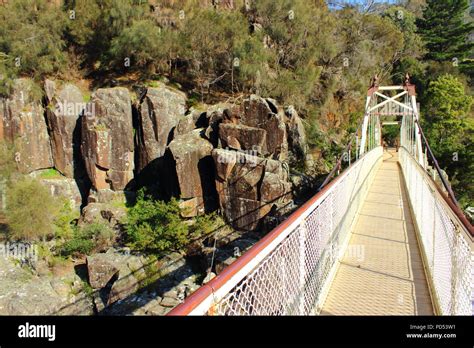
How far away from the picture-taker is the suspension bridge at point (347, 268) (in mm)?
1399

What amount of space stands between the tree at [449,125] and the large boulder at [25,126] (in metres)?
19.6

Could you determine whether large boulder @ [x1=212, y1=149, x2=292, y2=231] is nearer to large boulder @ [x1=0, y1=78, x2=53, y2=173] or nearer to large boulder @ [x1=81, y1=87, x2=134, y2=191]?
large boulder @ [x1=81, y1=87, x2=134, y2=191]

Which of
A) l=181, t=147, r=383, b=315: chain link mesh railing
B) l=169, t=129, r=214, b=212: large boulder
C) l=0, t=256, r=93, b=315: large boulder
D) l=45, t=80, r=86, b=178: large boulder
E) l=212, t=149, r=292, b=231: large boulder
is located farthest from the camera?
l=45, t=80, r=86, b=178: large boulder

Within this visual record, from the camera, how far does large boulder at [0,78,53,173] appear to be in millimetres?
14172

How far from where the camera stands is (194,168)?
38.5 ft

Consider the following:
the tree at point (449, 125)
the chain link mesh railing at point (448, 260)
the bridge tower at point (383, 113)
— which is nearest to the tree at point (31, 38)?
the bridge tower at point (383, 113)

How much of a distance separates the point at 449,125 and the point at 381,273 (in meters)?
18.9

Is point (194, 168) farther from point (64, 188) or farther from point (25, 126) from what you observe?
point (25, 126)

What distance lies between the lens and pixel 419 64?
80.2 ft

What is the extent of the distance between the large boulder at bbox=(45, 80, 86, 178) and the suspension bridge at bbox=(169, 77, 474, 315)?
45.2ft

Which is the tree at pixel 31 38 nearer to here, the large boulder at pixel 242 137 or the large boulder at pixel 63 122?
the large boulder at pixel 63 122

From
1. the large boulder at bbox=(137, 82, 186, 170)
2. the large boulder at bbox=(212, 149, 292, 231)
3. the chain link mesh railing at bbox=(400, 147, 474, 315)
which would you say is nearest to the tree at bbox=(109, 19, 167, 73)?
the large boulder at bbox=(137, 82, 186, 170)

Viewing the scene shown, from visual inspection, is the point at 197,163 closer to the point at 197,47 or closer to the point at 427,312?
the point at 197,47
